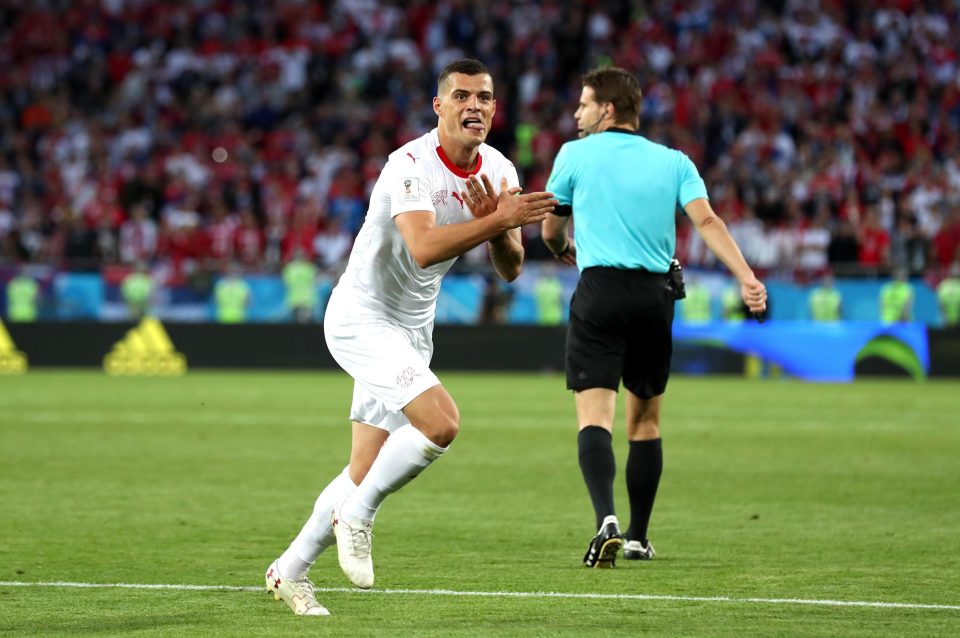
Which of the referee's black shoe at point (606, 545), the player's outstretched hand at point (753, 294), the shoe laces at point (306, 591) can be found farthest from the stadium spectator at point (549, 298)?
the shoe laces at point (306, 591)

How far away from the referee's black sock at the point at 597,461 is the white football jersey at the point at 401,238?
52.5 inches

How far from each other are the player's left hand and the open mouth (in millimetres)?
259

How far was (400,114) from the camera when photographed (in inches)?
1137

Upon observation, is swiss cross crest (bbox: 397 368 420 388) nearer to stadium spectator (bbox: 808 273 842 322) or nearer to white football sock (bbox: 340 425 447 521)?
white football sock (bbox: 340 425 447 521)

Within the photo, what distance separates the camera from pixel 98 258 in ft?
81.3

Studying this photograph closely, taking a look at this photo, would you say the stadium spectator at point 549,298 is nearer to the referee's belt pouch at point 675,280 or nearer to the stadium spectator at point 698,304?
the stadium spectator at point 698,304

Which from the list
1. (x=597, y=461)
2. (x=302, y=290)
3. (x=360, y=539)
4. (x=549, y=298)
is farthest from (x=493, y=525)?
(x=302, y=290)

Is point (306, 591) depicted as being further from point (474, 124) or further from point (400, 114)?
point (400, 114)

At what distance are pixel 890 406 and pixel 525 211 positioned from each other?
1258 centimetres

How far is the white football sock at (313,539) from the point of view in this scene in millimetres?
5836

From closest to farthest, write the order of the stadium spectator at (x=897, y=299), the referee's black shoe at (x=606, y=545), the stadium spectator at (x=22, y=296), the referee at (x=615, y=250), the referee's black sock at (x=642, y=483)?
the referee's black shoe at (x=606, y=545), the referee at (x=615, y=250), the referee's black sock at (x=642, y=483), the stadium spectator at (x=897, y=299), the stadium spectator at (x=22, y=296)

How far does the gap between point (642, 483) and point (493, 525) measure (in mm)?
1297

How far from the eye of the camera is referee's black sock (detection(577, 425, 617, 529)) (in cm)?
696

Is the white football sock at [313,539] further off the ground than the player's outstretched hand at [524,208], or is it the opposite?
the player's outstretched hand at [524,208]
